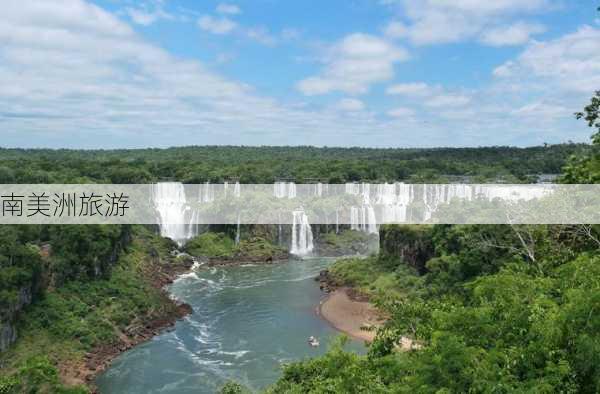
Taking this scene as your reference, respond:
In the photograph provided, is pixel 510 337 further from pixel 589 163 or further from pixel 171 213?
pixel 171 213

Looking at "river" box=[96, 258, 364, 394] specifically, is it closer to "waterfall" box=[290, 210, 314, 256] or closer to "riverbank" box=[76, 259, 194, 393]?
"riverbank" box=[76, 259, 194, 393]

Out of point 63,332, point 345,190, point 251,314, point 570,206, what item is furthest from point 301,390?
point 345,190

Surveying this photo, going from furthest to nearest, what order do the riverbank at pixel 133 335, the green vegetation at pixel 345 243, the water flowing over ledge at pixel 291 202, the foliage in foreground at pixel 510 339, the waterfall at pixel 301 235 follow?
the waterfall at pixel 301 235 → the green vegetation at pixel 345 243 → the water flowing over ledge at pixel 291 202 → the riverbank at pixel 133 335 → the foliage in foreground at pixel 510 339

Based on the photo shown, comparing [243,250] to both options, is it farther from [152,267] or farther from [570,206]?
[570,206]

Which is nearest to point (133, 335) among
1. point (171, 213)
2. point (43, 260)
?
point (43, 260)

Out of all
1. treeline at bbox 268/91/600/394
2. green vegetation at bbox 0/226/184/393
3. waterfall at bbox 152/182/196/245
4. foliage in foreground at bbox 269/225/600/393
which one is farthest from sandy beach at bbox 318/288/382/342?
waterfall at bbox 152/182/196/245

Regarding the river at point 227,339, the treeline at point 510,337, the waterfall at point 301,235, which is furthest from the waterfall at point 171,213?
the treeline at point 510,337

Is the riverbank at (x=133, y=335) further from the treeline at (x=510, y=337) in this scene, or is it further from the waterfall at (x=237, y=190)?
the waterfall at (x=237, y=190)

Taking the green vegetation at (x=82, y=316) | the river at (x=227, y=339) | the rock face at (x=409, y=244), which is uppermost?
the rock face at (x=409, y=244)

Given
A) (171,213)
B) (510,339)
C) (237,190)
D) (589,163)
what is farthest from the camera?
(237,190)
